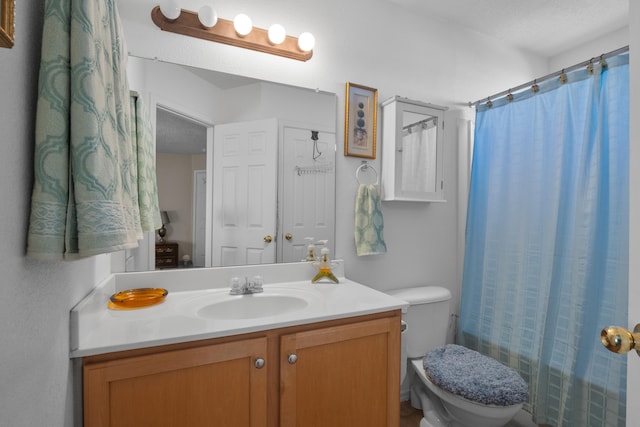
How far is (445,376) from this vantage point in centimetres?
141

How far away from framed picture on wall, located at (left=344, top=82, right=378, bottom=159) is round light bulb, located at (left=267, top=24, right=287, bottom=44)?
426 millimetres

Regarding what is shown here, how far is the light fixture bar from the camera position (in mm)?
1357

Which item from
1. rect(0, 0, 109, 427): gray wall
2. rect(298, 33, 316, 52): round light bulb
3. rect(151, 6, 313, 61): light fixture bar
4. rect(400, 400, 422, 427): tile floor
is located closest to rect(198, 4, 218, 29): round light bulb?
rect(151, 6, 313, 61): light fixture bar

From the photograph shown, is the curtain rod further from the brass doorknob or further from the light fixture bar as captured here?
the brass doorknob

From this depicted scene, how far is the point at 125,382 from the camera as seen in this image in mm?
851

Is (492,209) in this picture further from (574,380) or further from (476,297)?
(574,380)

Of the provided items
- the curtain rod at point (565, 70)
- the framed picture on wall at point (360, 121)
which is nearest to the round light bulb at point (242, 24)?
the framed picture on wall at point (360, 121)

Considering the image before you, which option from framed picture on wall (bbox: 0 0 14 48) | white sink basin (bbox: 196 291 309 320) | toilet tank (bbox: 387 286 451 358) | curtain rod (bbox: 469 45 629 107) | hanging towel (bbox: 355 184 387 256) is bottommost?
toilet tank (bbox: 387 286 451 358)

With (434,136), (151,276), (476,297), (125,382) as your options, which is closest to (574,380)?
Answer: (476,297)

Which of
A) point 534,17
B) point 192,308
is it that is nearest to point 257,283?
point 192,308

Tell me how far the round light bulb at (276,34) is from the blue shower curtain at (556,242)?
137 centimetres

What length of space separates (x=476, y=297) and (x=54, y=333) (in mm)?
2046

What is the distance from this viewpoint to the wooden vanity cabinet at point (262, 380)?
849mm

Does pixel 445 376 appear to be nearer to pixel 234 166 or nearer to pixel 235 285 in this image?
pixel 235 285
